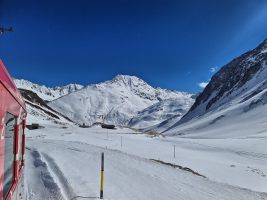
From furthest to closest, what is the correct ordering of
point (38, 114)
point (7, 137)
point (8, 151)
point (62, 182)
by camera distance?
1. point (38, 114)
2. point (62, 182)
3. point (8, 151)
4. point (7, 137)

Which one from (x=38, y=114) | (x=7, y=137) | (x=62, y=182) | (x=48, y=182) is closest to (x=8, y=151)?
(x=7, y=137)

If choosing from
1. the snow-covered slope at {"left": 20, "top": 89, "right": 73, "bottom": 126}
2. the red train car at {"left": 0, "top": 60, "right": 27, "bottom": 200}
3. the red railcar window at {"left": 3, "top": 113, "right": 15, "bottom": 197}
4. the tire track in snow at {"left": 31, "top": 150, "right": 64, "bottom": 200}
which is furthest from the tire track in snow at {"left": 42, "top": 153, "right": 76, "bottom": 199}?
the snow-covered slope at {"left": 20, "top": 89, "right": 73, "bottom": 126}

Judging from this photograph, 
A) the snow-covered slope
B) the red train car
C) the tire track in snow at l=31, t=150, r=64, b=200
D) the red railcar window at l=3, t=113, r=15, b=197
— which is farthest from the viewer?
the snow-covered slope

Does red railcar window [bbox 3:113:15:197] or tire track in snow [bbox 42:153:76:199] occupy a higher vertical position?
red railcar window [bbox 3:113:15:197]

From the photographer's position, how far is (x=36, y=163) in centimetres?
2089

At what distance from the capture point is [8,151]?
5.88m

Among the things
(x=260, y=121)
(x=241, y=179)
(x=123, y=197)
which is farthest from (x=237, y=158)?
(x=260, y=121)

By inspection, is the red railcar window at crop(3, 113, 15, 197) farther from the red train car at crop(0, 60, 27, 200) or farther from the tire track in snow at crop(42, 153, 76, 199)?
the tire track in snow at crop(42, 153, 76, 199)

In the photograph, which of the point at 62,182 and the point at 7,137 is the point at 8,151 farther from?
the point at 62,182

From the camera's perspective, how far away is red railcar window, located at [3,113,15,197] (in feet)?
18.2

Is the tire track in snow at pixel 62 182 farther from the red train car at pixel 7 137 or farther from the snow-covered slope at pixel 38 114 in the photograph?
the snow-covered slope at pixel 38 114

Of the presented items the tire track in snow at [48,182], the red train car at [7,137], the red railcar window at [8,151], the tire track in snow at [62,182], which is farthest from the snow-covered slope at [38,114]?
the red railcar window at [8,151]

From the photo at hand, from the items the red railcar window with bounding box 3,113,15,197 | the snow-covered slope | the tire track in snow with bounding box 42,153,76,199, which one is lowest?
the tire track in snow with bounding box 42,153,76,199

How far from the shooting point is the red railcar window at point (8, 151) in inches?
219
